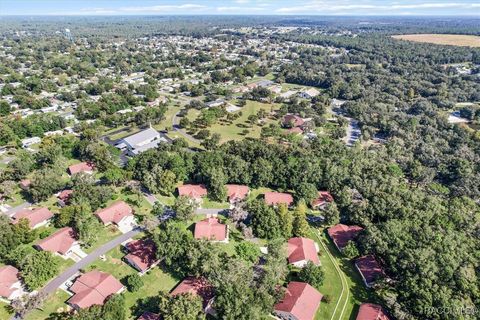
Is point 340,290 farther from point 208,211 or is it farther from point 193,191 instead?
point 193,191

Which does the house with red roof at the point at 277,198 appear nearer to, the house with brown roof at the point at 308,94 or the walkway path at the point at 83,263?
the walkway path at the point at 83,263

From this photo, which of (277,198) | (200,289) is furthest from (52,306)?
(277,198)

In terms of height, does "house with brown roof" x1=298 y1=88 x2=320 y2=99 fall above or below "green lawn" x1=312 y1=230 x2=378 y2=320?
above

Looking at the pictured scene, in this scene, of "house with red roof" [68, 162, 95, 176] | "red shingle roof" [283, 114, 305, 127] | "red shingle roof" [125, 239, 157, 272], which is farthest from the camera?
"red shingle roof" [283, 114, 305, 127]

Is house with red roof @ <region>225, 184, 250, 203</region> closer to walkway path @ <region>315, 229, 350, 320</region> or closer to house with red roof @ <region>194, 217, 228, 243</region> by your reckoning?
house with red roof @ <region>194, 217, 228, 243</region>

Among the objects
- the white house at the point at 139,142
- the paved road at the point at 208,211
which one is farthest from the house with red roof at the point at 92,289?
the white house at the point at 139,142

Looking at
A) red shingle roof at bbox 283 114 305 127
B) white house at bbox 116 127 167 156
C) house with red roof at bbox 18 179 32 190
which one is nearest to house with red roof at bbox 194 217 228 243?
white house at bbox 116 127 167 156
